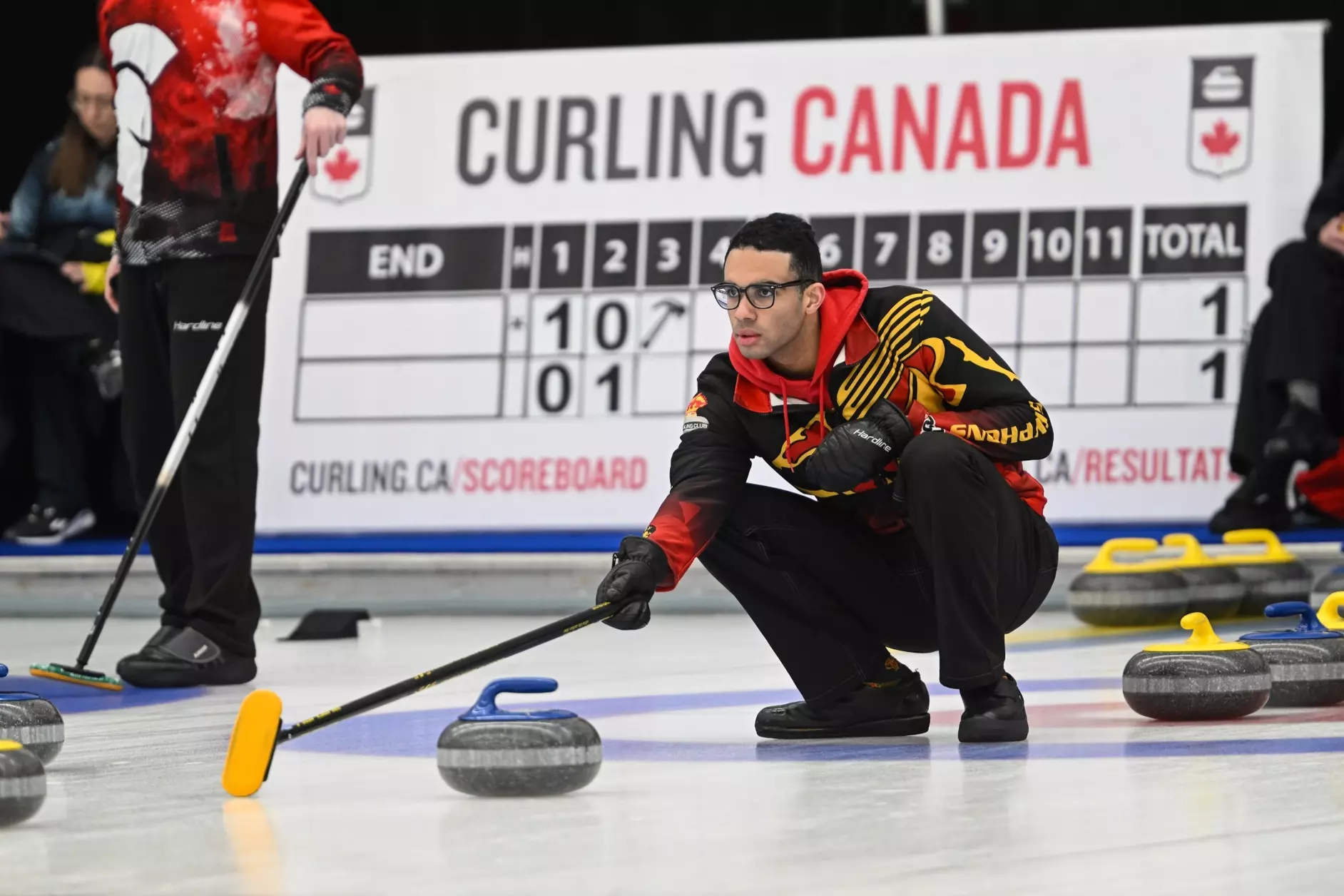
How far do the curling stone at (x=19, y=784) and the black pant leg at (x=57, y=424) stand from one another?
4.26m

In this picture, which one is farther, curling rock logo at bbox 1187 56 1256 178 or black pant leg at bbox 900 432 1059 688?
curling rock logo at bbox 1187 56 1256 178

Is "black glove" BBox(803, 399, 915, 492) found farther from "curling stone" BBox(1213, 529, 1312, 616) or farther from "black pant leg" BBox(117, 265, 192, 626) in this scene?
"curling stone" BBox(1213, 529, 1312, 616)

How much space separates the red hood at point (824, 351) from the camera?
278 cm

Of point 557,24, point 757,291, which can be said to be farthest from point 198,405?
point 557,24

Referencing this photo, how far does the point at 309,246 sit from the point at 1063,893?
4935 mm

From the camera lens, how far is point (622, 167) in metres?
6.22

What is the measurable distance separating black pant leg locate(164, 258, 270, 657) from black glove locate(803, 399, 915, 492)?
147 centimetres

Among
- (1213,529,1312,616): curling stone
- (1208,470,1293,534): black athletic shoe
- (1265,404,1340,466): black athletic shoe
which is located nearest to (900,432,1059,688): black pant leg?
(1213,529,1312,616): curling stone

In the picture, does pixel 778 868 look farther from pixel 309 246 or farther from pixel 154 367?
pixel 309 246

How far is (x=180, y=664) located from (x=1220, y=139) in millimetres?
3670

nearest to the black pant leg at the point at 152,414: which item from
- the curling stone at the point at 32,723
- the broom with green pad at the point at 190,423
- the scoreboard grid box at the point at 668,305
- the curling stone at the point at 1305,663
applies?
the broom with green pad at the point at 190,423

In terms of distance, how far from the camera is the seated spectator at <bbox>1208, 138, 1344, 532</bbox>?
5207 millimetres

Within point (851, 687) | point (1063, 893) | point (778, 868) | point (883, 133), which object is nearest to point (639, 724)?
point (851, 687)

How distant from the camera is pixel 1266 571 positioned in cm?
467
